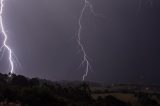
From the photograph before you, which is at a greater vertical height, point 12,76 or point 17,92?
point 12,76

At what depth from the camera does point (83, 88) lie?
62.8 m

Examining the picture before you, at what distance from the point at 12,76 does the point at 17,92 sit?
51.8ft

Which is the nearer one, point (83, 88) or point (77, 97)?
point (77, 97)

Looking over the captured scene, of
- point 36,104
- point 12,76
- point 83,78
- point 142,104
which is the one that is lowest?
point 36,104

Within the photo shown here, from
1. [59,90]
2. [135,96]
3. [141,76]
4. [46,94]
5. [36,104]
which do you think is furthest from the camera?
[141,76]

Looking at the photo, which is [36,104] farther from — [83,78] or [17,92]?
[83,78]

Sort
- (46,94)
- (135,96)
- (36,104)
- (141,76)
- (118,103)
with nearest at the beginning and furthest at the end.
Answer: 1. (36,104)
2. (46,94)
3. (118,103)
4. (135,96)
5. (141,76)

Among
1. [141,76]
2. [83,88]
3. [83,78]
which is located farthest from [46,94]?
[141,76]

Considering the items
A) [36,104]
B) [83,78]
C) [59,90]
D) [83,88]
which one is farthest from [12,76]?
[83,78]

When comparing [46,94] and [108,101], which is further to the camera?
[108,101]

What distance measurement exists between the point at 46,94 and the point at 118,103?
435 inches

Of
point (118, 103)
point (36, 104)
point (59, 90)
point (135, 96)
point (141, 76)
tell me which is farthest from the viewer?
point (141, 76)

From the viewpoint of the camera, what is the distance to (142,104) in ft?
182

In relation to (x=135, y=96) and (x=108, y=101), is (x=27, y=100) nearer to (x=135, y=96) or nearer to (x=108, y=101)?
(x=108, y=101)
